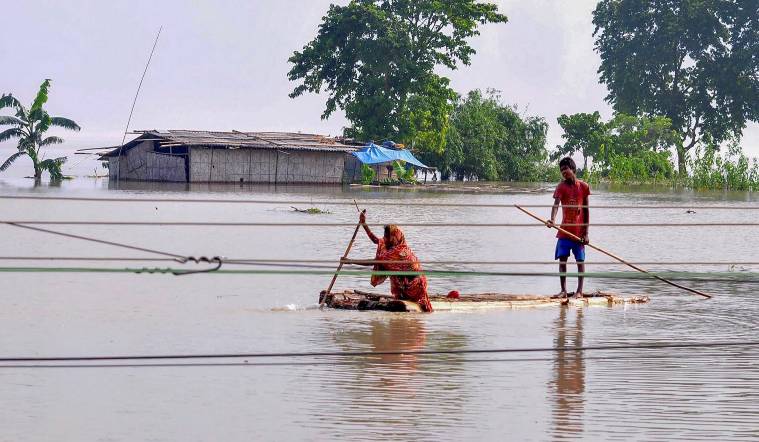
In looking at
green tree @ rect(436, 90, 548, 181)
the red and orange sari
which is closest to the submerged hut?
green tree @ rect(436, 90, 548, 181)

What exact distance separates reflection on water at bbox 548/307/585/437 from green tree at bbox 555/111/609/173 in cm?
3914

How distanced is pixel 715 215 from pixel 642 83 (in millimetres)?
29462

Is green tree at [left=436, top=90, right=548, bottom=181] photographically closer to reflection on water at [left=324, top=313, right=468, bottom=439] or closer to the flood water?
the flood water

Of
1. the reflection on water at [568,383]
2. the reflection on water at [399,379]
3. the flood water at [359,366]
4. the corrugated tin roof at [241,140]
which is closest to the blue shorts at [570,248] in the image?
the flood water at [359,366]

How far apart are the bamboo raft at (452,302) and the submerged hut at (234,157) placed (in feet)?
86.1

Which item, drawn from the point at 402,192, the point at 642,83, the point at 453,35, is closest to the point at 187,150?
the point at 402,192

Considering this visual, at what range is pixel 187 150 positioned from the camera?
3797cm

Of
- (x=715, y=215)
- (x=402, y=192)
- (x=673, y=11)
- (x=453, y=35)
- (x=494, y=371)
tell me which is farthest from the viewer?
(x=673, y=11)

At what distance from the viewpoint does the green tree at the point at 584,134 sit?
48781mm

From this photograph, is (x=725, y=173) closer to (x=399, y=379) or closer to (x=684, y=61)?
(x=684, y=61)

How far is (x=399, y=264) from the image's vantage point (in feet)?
32.4

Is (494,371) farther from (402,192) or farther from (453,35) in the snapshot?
(453,35)

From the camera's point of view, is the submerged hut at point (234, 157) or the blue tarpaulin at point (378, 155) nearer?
the submerged hut at point (234, 157)

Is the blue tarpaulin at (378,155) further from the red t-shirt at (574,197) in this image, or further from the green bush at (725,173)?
the red t-shirt at (574,197)
